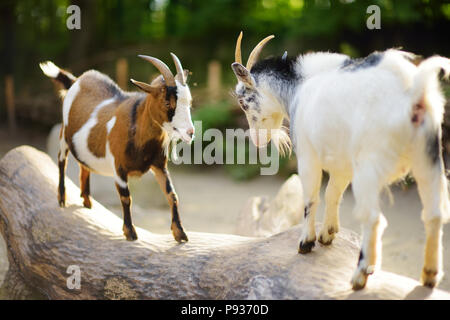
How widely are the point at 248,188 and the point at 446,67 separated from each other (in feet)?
22.0

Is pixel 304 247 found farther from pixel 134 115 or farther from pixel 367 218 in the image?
pixel 134 115

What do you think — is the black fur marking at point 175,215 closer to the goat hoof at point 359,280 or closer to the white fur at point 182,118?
the white fur at point 182,118

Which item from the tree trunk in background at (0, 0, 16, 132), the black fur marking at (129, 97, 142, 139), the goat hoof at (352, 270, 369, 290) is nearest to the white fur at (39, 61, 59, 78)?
the black fur marking at (129, 97, 142, 139)

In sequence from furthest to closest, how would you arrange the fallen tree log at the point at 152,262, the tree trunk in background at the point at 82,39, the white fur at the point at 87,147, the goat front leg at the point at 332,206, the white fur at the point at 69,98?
the tree trunk in background at the point at 82,39
the white fur at the point at 69,98
the white fur at the point at 87,147
the goat front leg at the point at 332,206
the fallen tree log at the point at 152,262

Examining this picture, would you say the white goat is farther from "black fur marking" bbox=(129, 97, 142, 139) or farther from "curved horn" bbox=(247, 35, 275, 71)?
"black fur marking" bbox=(129, 97, 142, 139)

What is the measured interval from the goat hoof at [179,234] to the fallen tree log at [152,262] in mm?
57

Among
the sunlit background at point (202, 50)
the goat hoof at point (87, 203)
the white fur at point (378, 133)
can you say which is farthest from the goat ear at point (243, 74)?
the sunlit background at point (202, 50)

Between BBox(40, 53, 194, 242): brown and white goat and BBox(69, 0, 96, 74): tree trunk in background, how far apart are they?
386 inches

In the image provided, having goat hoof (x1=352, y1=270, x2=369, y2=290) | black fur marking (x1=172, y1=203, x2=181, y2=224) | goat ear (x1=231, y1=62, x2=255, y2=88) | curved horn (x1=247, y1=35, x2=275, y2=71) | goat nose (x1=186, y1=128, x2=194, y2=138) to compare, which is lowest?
black fur marking (x1=172, y1=203, x2=181, y2=224)

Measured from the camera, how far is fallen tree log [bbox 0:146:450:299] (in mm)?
3180

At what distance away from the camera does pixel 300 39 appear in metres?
13.0

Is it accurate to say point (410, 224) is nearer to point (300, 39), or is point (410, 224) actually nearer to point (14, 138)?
point (300, 39)

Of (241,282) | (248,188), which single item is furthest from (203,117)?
(241,282)

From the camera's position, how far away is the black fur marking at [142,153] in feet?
12.4
